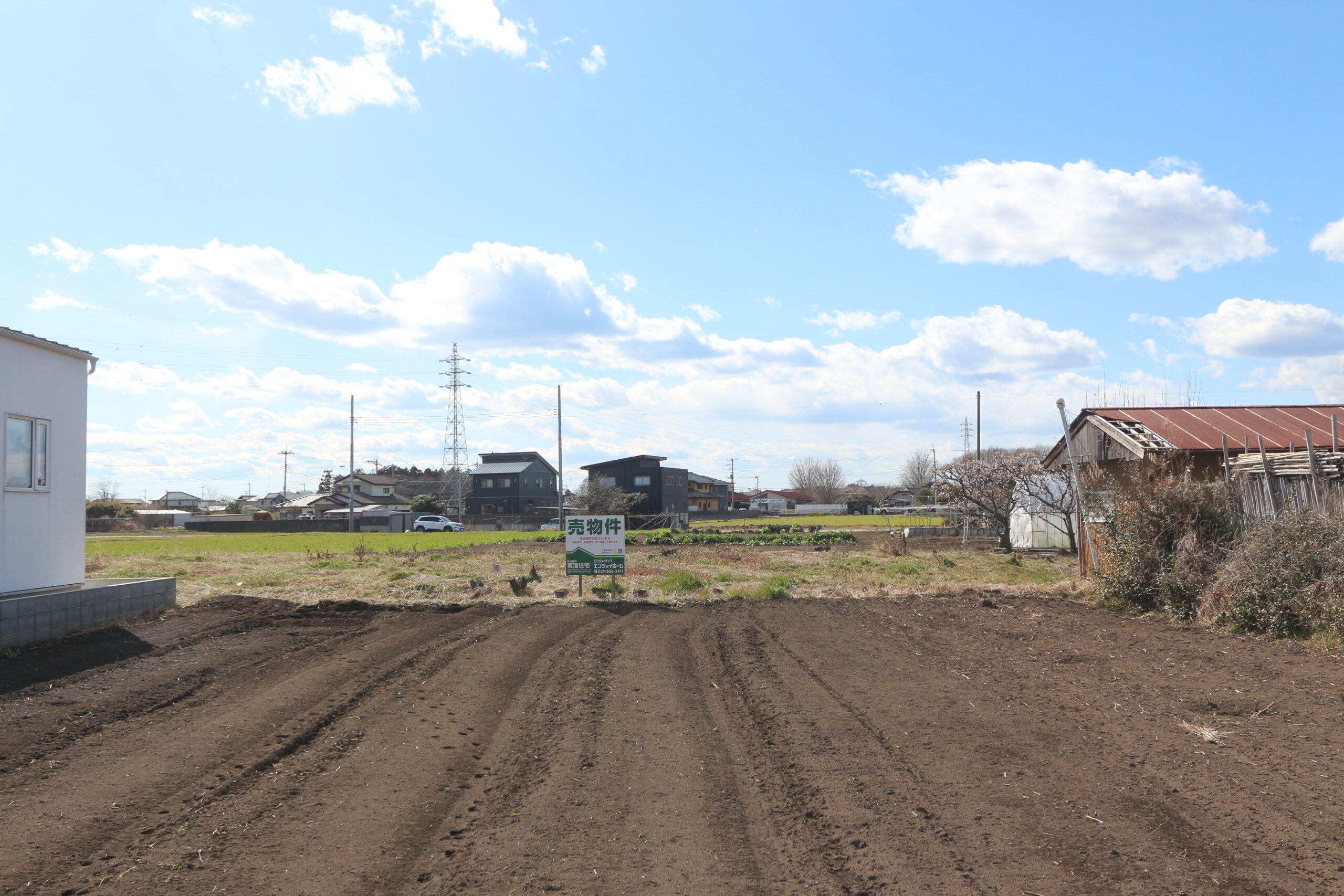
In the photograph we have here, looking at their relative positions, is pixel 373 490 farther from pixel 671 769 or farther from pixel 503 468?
pixel 671 769

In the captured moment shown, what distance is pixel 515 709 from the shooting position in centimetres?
773

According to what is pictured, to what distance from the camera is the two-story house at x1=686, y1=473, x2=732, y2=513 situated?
101250 mm

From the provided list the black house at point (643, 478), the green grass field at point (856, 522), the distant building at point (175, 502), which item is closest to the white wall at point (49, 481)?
the green grass field at point (856, 522)

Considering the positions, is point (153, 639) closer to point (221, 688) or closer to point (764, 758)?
point (221, 688)

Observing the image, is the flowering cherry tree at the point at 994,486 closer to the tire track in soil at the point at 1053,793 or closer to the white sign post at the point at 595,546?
the white sign post at the point at 595,546

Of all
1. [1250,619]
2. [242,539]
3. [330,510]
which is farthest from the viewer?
[330,510]

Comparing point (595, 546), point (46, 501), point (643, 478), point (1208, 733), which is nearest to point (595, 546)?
point (595, 546)

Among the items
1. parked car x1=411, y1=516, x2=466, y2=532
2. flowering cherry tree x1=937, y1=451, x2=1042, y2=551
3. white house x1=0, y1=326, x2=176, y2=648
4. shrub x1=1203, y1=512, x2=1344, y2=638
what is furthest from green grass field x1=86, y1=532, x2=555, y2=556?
shrub x1=1203, y1=512, x2=1344, y2=638

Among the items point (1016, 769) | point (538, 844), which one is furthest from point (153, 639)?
point (1016, 769)

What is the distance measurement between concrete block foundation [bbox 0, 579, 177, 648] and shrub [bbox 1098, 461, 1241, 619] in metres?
15.8

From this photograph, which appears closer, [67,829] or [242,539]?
[67,829]

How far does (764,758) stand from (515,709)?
8.73ft

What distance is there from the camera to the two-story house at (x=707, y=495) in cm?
10125

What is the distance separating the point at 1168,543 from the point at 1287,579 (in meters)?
2.97
